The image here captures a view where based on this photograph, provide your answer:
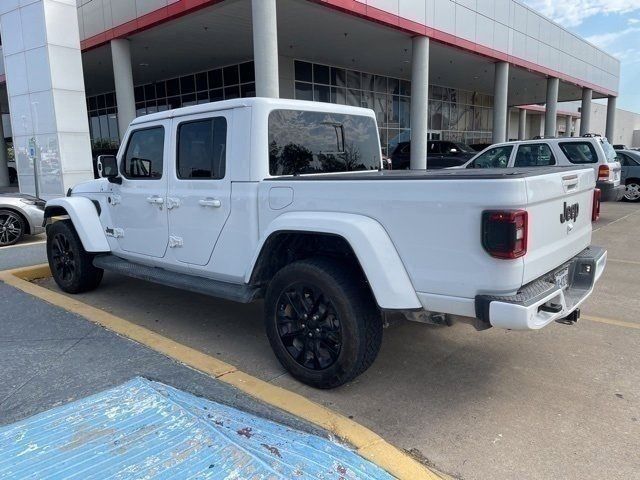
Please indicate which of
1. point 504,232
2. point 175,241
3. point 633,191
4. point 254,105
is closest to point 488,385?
point 504,232

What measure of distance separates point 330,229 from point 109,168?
2990 mm

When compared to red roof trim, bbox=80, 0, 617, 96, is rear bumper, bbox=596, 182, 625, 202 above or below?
below

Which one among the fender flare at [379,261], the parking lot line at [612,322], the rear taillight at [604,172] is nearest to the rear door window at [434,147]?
the rear taillight at [604,172]

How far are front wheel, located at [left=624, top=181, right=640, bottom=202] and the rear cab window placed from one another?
14.2m

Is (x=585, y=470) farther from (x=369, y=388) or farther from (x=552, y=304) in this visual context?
(x=369, y=388)

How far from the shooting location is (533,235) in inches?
113

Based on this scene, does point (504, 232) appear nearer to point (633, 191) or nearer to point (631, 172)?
point (631, 172)

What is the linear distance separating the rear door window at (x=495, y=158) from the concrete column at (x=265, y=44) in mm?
5038

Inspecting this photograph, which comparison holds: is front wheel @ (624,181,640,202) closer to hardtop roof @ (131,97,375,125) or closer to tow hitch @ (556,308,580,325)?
hardtop roof @ (131,97,375,125)

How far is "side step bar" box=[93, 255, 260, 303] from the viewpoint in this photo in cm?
389

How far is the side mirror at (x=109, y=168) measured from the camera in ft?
16.7

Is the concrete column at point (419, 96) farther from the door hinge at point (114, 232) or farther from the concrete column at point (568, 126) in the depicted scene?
the concrete column at point (568, 126)

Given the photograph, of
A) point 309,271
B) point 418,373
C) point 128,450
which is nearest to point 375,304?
point 309,271

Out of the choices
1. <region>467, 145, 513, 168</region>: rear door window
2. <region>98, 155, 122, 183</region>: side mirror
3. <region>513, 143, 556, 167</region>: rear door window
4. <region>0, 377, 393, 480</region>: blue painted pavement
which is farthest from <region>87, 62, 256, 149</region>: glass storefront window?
<region>0, 377, 393, 480</region>: blue painted pavement
